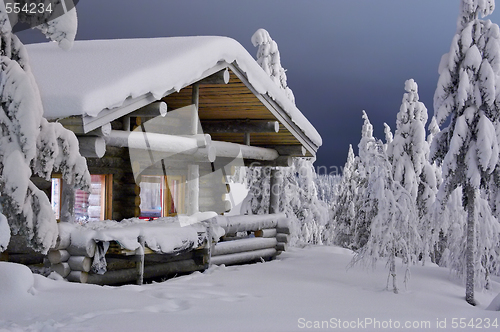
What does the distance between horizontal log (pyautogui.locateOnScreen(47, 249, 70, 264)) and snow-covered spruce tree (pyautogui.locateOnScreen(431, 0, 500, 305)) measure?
817cm

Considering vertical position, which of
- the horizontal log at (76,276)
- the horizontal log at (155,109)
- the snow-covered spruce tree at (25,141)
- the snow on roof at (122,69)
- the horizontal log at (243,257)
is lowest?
the horizontal log at (243,257)

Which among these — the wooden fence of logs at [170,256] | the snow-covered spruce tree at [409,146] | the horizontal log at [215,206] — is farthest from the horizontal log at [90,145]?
the snow-covered spruce tree at [409,146]

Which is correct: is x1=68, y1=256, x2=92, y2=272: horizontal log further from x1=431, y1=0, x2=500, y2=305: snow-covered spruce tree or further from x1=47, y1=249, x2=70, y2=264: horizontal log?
x1=431, y1=0, x2=500, y2=305: snow-covered spruce tree

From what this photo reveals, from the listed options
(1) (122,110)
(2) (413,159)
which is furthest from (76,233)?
(2) (413,159)

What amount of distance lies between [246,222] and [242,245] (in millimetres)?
620

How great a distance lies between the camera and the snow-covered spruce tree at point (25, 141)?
5.66 metres

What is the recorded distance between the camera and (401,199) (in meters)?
10.3

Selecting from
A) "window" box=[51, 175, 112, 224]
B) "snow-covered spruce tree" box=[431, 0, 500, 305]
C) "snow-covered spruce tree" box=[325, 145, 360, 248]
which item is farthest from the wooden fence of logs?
"snow-covered spruce tree" box=[325, 145, 360, 248]

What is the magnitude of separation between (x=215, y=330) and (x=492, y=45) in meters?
9.17

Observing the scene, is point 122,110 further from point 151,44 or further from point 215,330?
point 215,330

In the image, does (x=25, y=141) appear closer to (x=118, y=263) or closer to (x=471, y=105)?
(x=118, y=263)

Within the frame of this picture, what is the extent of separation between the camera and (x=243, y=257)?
14414 millimetres

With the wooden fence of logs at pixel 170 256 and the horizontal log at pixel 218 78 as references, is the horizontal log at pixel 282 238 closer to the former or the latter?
the wooden fence of logs at pixel 170 256

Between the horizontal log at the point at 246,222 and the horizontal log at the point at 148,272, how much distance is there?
131cm
